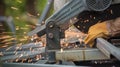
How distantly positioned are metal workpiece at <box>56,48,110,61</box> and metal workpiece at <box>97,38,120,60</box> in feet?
0.26

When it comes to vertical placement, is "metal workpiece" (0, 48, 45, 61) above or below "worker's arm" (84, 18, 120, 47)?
below

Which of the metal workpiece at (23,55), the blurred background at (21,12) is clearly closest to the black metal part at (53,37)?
the metal workpiece at (23,55)

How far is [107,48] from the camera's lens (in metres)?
3.98

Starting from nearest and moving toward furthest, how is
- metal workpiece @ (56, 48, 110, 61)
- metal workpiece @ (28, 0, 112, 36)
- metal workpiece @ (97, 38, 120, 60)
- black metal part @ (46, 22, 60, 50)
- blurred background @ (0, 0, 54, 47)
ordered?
metal workpiece @ (97, 38, 120, 60)
metal workpiece @ (56, 48, 110, 61)
metal workpiece @ (28, 0, 112, 36)
black metal part @ (46, 22, 60, 50)
blurred background @ (0, 0, 54, 47)

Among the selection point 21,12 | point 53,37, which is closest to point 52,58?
point 53,37

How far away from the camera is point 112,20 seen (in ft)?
15.4

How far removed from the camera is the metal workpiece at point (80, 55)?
435 cm

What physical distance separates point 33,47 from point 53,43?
1194mm

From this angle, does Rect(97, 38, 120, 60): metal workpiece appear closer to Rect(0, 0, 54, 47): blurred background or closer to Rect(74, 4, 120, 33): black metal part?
Rect(74, 4, 120, 33): black metal part

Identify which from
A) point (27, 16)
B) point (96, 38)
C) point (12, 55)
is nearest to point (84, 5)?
point (96, 38)

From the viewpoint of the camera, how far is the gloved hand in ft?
15.0

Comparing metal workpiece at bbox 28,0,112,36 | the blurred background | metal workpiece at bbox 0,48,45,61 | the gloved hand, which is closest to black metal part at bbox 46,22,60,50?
metal workpiece at bbox 28,0,112,36

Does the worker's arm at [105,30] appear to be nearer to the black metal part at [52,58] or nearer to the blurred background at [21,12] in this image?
the black metal part at [52,58]

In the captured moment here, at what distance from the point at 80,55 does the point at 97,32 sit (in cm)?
35
